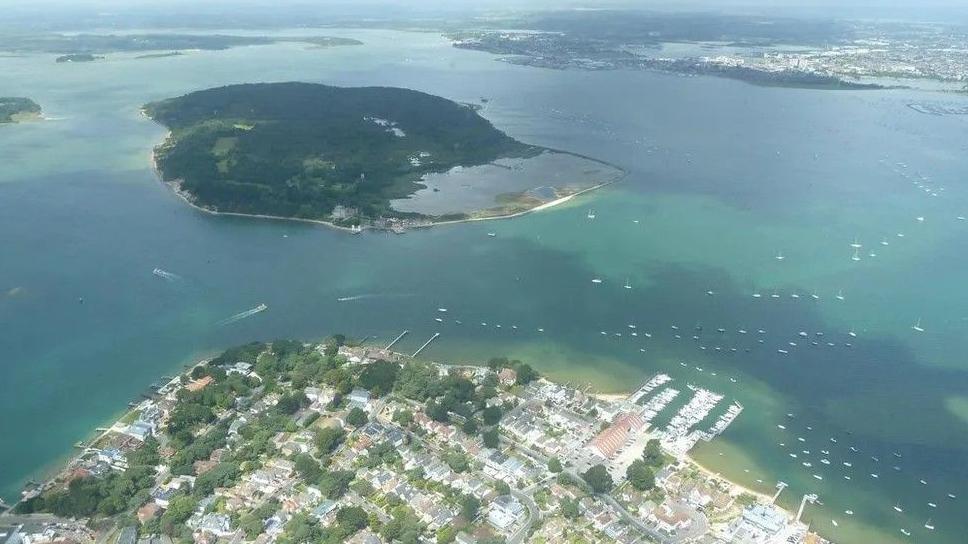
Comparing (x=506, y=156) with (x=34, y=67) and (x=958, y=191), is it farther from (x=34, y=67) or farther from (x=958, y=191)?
(x=34, y=67)

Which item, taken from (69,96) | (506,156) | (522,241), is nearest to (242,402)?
(522,241)

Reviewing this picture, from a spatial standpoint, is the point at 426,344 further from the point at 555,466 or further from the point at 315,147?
the point at 315,147

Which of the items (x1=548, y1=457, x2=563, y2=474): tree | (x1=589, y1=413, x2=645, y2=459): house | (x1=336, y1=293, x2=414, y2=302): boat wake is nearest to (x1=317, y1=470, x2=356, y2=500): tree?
(x1=548, y1=457, x2=563, y2=474): tree

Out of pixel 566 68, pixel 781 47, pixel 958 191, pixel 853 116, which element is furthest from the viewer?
pixel 781 47

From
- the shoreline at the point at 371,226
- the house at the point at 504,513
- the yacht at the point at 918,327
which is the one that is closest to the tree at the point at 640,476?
the house at the point at 504,513

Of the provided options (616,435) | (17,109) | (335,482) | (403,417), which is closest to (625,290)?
(616,435)

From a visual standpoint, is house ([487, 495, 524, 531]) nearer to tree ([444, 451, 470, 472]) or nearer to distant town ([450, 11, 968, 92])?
tree ([444, 451, 470, 472])
